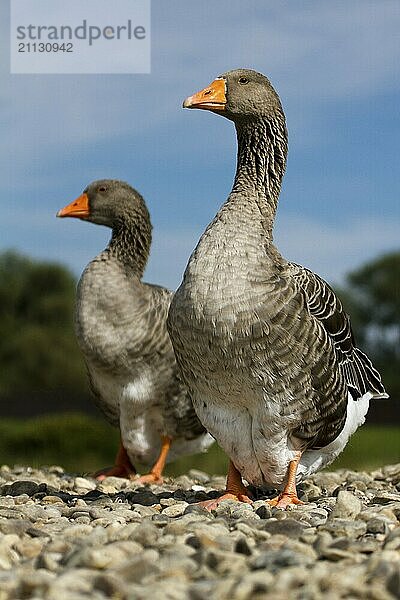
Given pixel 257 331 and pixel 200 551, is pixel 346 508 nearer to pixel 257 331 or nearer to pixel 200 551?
pixel 257 331

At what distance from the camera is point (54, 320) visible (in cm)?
4691

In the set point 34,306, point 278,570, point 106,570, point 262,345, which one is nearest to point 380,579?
point 278,570

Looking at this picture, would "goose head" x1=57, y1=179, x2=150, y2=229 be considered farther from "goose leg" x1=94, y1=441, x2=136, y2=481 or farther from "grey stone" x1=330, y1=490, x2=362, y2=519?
"grey stone" x1=330, y1=490, x2=362, y2=519

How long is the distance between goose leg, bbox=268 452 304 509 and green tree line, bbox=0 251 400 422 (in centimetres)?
2991

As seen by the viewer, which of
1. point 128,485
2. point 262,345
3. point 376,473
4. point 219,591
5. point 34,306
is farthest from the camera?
point 34,306

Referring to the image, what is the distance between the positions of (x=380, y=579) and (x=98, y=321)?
6693 millimetres

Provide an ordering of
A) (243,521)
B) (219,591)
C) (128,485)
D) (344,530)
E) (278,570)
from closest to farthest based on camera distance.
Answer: (219,591) → (278,570) → (344,530) → (243,521) → (128,485)

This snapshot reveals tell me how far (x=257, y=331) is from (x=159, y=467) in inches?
170

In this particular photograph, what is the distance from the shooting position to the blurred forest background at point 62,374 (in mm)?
18578

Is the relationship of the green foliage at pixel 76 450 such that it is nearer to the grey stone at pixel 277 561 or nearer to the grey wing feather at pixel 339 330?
the grey wing feather at pixel 339 330

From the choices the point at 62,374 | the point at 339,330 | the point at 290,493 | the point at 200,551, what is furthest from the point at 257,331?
the point at 62,374

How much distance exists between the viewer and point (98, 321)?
10617 millimetres

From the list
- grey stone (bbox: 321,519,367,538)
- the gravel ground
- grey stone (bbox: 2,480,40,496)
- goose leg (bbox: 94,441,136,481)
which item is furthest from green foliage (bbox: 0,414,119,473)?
grey stone (bbox: 321,519,367,538)

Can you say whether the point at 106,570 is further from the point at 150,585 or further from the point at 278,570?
the point at 278,570
